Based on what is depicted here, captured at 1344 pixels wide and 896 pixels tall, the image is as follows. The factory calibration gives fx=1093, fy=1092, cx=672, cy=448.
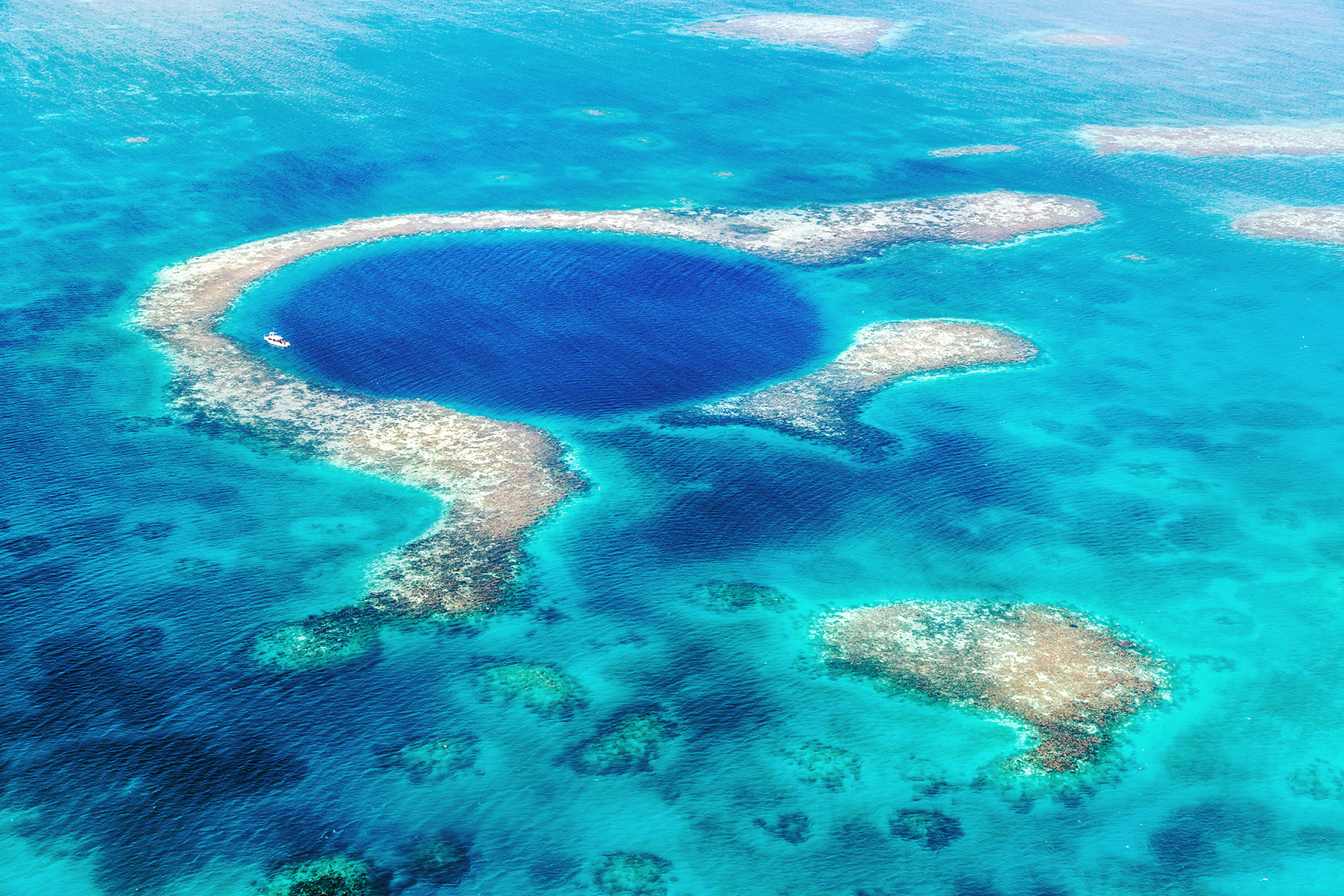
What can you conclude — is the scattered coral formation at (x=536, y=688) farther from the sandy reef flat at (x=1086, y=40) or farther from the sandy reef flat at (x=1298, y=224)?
the sandy reef flat at (x=1086, y=40)

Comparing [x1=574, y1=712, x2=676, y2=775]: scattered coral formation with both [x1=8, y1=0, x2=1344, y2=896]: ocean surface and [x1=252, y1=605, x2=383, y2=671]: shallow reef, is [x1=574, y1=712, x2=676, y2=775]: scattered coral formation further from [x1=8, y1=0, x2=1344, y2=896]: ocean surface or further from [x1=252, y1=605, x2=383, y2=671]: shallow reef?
[x1=252, y1=605, x2=383, y2=671]: shallow reef

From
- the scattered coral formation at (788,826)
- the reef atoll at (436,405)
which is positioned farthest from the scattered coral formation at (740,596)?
the scattered coral formation at (788,826)

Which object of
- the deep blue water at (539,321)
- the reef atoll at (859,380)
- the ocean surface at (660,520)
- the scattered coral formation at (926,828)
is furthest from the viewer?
the deep blue water at (539,321)

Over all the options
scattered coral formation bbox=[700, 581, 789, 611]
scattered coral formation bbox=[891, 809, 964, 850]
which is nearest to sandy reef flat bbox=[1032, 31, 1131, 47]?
scattered coral formation bbox=[700, 581, 789, 611]

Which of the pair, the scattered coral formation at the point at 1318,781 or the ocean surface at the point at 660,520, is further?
the scattered coral formation at the point at 1318,781

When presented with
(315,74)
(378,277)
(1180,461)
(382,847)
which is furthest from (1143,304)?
(315,74)

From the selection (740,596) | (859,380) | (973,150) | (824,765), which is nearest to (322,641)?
(740,596)
